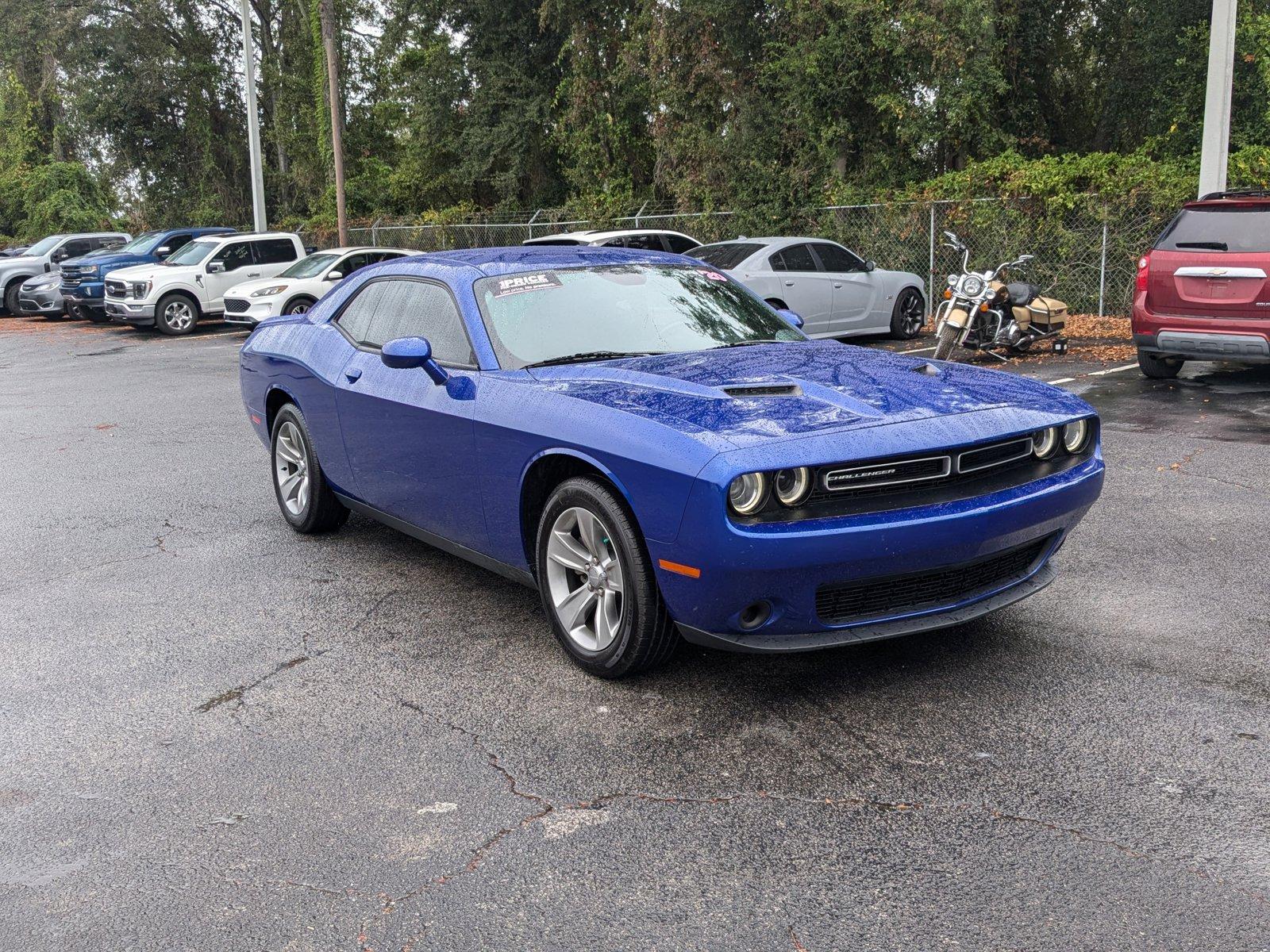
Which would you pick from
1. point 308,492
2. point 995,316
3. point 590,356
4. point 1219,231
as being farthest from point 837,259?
point 590,356

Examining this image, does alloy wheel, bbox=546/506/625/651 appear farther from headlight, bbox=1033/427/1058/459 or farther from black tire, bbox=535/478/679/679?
headlight, bbox=1033/427/1058/459

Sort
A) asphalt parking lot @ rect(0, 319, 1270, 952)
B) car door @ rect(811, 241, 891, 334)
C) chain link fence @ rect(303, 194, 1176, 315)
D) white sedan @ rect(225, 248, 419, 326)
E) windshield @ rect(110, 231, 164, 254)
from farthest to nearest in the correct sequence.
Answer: windshield @ rect(110, 231, 164, 254) < white sedan @ rect(225, 248, 419, 326) < chain link fence @ rect(303, 194, 1176, 315) < car door @ rect(811, 241, 891, 334) < asphalt parking lot @ rect(0, 319, 1270, 952)

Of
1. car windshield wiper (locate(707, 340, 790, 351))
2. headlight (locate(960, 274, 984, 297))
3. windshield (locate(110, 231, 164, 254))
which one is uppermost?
windshield (locate(110, 231, 164, 254))

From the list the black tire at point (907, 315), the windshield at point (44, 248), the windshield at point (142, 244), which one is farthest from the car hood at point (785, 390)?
the windshield at point (44, 248)

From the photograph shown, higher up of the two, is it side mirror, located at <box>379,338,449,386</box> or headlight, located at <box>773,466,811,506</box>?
side mirror, located at <box>379,338,449,386</box>

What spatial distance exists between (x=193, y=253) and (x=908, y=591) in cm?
2129

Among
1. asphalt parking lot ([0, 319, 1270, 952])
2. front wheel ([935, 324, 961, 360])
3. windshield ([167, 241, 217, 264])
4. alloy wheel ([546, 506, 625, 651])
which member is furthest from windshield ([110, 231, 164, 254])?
alloy wheel ([546, 506, 625, 651])

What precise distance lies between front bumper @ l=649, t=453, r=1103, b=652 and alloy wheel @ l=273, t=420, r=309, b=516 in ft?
10.5

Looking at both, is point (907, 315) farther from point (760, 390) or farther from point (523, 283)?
point (760, 390)

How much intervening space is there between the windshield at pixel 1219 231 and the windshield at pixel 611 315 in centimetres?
640

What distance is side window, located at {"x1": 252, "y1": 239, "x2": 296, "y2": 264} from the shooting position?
2270 centimetres

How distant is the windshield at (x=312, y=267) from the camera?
19969 millimetres

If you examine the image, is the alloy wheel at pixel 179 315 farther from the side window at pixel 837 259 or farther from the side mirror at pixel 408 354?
the side mirror at pixel 408 354

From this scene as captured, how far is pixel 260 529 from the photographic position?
6898mm
